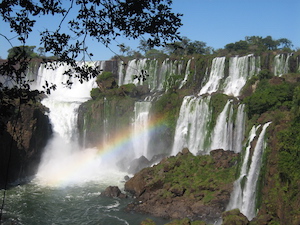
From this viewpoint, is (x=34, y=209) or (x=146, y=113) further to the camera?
(x=146, y=113)

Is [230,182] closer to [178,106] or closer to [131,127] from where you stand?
[178,106]

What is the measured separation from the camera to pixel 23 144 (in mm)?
25531

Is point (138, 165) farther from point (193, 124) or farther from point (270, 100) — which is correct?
point (270, 100)

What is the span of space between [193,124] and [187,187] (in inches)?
285

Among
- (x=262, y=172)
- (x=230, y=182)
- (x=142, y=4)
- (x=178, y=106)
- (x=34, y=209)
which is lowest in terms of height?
(x=34, y=209)

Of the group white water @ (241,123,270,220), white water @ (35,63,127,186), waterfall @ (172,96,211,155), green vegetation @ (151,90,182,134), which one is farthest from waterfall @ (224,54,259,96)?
white water @ (241,123,270,220)

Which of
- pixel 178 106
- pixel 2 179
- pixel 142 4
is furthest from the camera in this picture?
pixel 178 106

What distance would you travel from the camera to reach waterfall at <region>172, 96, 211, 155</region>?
25312 millimetres

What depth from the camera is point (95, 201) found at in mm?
20000

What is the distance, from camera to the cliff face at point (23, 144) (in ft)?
77.0

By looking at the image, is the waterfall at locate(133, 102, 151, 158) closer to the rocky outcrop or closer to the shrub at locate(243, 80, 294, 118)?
the shrub at locate(243, 80, 294, 118)

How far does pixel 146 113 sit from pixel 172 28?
73.3 ft

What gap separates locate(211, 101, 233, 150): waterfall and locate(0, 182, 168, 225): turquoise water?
7637 mm

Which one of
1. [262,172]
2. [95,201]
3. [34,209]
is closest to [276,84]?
[262,172]
